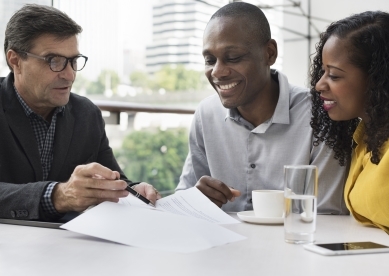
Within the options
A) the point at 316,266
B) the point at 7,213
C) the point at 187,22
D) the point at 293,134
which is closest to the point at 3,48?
the point at 7,213

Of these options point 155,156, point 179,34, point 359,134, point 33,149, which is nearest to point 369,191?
point 359,134

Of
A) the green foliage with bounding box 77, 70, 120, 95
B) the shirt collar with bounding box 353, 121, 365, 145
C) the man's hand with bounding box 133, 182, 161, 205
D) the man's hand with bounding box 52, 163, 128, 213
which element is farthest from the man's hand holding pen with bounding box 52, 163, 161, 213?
the green foliage with bounding box 77, 70, 120, 95

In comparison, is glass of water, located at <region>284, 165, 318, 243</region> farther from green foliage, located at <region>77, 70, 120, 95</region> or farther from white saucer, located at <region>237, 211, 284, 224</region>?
green foliage, located at <region>77, 70, 120, 95</region>

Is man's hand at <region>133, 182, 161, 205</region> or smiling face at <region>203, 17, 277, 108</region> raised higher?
smiling face at <region>203, 17, 277, 108</region>

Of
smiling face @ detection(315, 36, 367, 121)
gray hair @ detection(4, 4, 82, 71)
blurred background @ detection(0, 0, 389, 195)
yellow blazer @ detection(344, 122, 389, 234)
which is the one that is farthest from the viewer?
blurred background @ detection(0, 0, 389, 195)

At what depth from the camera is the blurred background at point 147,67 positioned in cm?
270

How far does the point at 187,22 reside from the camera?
4.41m

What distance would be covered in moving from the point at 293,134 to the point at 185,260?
93 cm

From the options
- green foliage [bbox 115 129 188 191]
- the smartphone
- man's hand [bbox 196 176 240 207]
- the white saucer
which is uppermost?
the smartphone

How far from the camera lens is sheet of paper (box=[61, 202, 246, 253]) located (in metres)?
1.09

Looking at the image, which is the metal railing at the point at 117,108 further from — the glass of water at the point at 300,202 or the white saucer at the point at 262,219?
the glass of water at the point at 300,202

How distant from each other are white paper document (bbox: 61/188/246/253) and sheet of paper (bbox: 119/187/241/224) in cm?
12

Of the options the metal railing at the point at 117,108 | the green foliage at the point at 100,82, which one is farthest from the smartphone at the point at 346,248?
the green foliage at the point at 100,82

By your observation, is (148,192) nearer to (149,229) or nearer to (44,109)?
(149,229)
